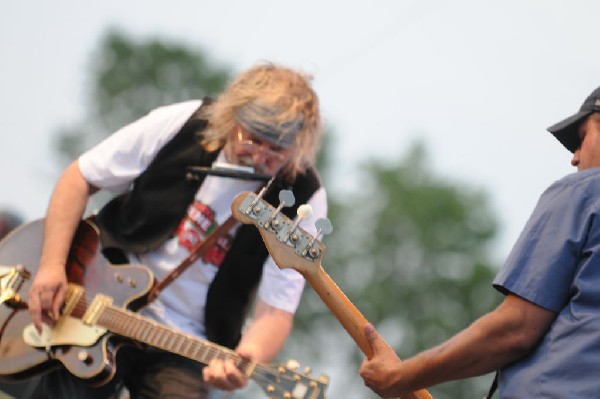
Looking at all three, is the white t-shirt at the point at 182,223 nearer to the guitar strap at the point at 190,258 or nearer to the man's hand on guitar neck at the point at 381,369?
the guitar strap at the point at 190,258

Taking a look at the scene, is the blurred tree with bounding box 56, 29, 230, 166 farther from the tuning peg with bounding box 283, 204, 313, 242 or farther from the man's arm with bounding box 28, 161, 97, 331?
the tuning peg with bounding box 283, 204, 313, 242

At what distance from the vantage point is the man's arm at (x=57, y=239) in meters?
5.34

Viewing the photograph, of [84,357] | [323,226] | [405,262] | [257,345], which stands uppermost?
[323,226]

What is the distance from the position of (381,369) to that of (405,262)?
3593cm

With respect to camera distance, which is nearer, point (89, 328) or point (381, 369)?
point (381, 369)

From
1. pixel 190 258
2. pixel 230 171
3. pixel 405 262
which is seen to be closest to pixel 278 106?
pixel 230 171

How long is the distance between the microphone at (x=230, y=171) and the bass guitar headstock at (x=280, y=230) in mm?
1116

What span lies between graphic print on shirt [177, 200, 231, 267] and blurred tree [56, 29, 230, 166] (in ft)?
97.5

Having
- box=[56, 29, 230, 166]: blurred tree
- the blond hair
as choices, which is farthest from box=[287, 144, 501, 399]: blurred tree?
the blond hair

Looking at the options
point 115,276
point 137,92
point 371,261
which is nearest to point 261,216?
point 115,276

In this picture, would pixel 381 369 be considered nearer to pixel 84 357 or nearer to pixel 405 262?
pixel 84 357

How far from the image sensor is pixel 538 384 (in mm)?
3557

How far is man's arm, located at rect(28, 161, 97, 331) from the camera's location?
17.5 ft

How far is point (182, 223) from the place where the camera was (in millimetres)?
5500
